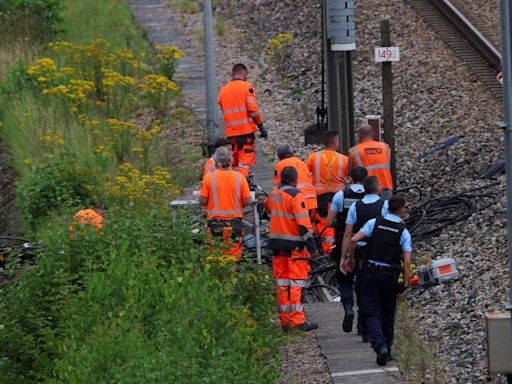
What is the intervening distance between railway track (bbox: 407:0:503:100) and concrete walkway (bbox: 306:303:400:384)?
777 cm

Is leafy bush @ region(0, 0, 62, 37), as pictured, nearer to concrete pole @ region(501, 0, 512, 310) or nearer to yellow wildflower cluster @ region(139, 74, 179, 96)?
yellow wildflower cluster @ region(139, 74, 179, 96)

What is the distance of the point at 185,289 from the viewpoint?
36.5 ft

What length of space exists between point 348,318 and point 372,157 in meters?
3.06

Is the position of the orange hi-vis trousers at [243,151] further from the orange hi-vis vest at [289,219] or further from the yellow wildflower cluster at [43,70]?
the yellow wildflower cluster at [43,70]

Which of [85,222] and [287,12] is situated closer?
[85,222]

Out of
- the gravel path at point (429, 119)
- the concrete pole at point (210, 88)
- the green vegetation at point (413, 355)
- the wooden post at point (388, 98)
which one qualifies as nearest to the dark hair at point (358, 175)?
the green vegetation at point (413, 355)

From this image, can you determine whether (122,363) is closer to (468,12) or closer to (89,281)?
(89,281)

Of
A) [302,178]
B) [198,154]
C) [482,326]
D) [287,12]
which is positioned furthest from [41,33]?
[482,326]

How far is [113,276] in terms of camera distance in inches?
452

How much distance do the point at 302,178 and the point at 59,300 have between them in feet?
12.9

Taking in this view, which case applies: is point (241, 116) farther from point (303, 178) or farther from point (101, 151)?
point (101, 151)

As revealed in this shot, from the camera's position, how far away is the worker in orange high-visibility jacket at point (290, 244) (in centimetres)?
1351

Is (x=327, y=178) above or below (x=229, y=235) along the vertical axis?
above

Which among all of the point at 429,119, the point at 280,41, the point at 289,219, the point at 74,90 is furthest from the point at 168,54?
the point at 289,219
